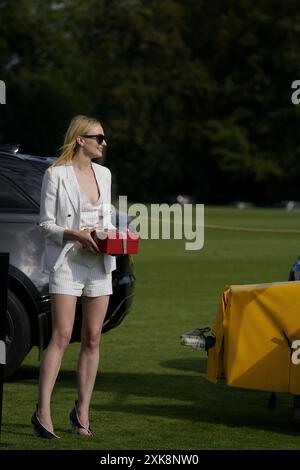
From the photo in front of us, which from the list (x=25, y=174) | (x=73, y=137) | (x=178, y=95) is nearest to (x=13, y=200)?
(x=25, y=174)

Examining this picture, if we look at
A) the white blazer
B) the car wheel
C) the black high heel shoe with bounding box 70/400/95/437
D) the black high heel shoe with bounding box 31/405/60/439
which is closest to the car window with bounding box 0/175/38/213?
the car wheel

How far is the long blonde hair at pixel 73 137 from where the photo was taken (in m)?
8.02

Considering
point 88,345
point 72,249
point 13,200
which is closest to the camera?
point 72,249

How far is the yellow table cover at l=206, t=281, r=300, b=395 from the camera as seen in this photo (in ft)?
26.3

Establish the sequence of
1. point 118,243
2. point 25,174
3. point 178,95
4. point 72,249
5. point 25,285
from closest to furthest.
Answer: point 118,243
point 72,249
point 25,285
point 25,174
point 178,95

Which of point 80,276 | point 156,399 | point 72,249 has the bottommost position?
point 156,399

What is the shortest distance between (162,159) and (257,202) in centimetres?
706

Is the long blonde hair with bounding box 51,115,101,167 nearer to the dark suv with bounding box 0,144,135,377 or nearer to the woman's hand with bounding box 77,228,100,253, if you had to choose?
the woman's hand with bounding box 77,228,100,253

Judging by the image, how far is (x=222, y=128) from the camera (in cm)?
8575

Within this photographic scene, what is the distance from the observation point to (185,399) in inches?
389

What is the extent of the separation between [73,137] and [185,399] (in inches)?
103

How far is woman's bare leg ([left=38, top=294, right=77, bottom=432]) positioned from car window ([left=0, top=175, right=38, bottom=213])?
104 inches

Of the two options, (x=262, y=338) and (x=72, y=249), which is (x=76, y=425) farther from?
(x=262, y=338)
